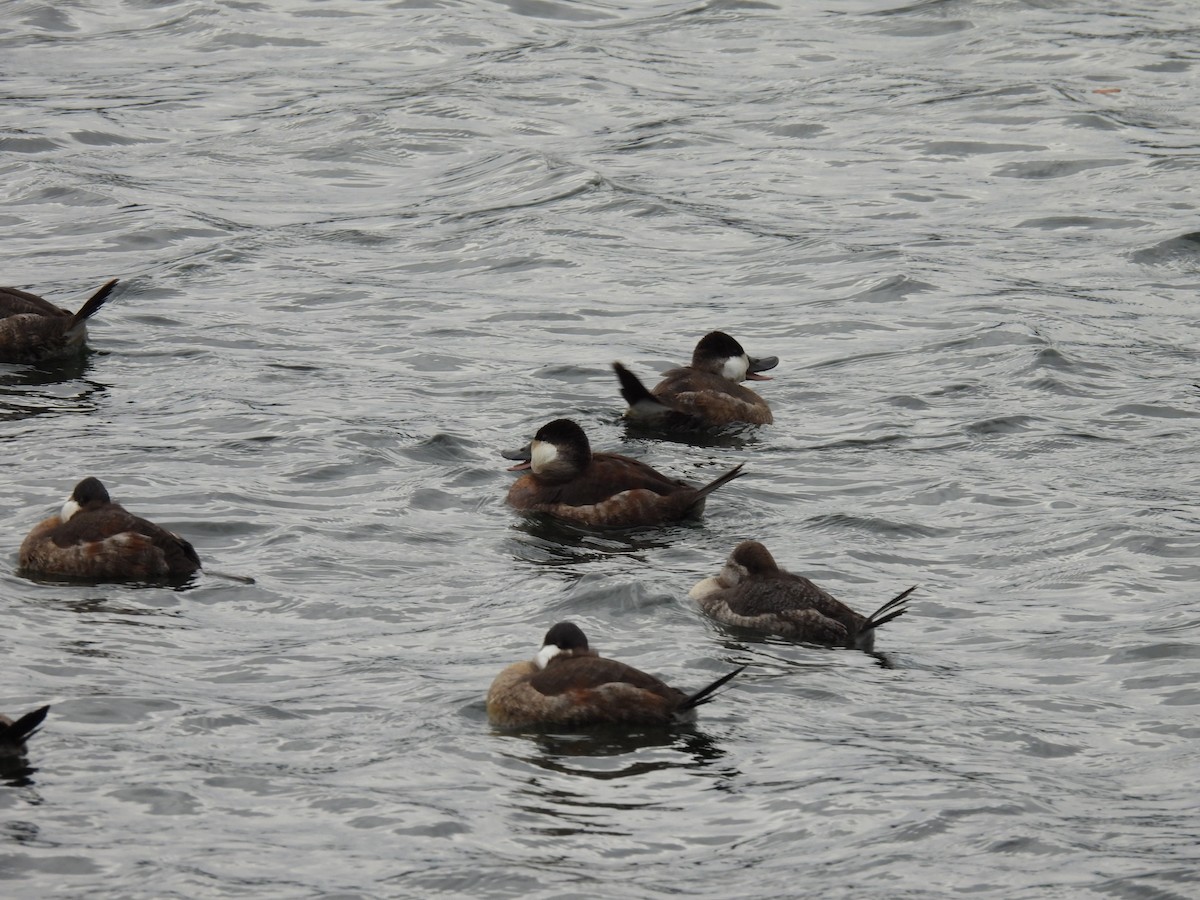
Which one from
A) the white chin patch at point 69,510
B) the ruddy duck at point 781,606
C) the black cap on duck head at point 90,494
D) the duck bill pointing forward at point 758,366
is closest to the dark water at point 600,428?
the ruddy duck at point 781,606

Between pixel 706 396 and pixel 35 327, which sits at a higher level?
pixel 35 327

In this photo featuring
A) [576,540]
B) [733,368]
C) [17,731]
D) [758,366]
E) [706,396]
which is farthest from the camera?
[758,366]

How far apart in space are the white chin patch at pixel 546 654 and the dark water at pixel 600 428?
0.38m

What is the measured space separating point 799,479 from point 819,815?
520 centimetres

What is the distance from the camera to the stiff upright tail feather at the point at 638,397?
13.4m

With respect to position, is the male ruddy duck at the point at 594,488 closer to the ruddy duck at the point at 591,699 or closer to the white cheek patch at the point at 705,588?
the white cheek patch at the point at 705,588

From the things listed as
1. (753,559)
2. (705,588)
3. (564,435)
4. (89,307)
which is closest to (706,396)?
(564,435)

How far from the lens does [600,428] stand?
14078 millimetres

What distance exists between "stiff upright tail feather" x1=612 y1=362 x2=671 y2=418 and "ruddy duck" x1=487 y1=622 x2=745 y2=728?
4.80 meters

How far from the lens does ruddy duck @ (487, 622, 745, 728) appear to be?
859 cm

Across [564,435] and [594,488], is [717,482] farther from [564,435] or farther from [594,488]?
[564,435]

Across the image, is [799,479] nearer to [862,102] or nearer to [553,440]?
[553,440]

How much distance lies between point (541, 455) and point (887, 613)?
Result: 2.95m

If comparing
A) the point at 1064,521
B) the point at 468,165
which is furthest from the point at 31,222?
the point at 1064,521
